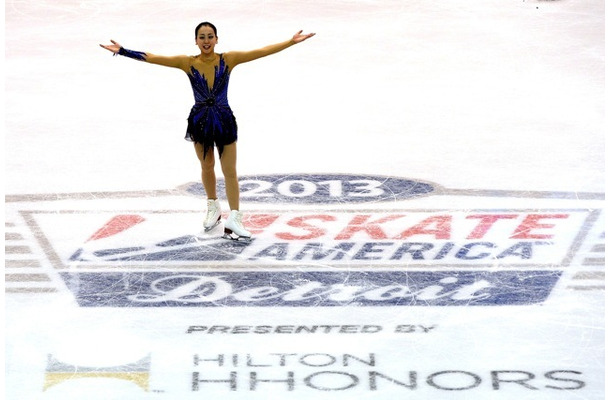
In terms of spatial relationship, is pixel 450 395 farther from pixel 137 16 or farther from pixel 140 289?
pixel 137 16

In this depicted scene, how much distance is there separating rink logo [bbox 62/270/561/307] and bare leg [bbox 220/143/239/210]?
747 millimetres

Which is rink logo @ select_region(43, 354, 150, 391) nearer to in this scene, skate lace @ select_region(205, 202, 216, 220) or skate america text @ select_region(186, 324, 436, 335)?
skate america text @ select_region(186, 324, 436, 335)

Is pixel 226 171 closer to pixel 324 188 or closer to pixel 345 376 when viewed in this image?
pixel 324 188

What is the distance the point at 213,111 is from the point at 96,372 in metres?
2.19

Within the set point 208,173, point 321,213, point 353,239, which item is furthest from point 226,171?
point 353,239

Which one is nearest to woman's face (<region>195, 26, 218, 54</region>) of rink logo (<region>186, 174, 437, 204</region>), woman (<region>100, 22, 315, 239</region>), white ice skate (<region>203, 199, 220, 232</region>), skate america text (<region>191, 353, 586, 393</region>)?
woman (<region>100, 22, 315, 239</region>)

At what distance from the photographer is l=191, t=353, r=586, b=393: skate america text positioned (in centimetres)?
561

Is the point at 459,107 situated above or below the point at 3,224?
above

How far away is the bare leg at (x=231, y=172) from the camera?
25.2 ft

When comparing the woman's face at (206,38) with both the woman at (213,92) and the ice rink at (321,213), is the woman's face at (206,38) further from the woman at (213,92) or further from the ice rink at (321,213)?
the ice rink at (321,213)

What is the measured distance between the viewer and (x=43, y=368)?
5863mm

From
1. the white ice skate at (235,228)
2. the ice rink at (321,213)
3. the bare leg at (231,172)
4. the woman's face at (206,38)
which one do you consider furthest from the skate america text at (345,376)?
the woman's face at (206,38)

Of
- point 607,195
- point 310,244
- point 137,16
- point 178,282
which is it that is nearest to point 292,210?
point 310,244

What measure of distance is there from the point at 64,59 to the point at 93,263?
5.04 meters
